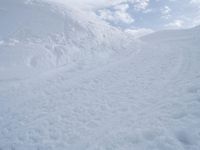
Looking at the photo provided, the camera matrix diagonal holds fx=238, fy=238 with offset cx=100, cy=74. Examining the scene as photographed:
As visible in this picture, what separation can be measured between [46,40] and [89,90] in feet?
19.5

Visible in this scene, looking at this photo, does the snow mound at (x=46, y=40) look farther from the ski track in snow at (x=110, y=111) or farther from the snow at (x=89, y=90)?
the ski track in snow at (x=110, y=111)

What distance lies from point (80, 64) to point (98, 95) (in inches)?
139

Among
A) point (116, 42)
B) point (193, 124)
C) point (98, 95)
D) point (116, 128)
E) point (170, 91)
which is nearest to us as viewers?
point (193, 124)

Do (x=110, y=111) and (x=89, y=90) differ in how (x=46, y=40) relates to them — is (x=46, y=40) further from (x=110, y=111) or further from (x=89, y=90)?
(x=110, y=111)

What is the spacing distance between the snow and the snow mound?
0.05 m

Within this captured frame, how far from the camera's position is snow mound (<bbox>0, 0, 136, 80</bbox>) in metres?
10.7

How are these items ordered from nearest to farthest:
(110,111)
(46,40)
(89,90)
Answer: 1. (110,111)
2. (89,90)
3. (46,40)

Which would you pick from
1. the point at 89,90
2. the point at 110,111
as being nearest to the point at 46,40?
the point at 89,90

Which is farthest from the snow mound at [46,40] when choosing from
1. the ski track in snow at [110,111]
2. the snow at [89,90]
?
the ski track in snow at [110,111]

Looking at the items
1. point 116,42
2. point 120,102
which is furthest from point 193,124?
point 116,42

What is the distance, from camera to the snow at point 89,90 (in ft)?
16.7

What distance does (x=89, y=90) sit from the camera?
790cm

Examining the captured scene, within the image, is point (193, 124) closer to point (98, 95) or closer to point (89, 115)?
point (89, 115)

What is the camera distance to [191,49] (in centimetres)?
1116
